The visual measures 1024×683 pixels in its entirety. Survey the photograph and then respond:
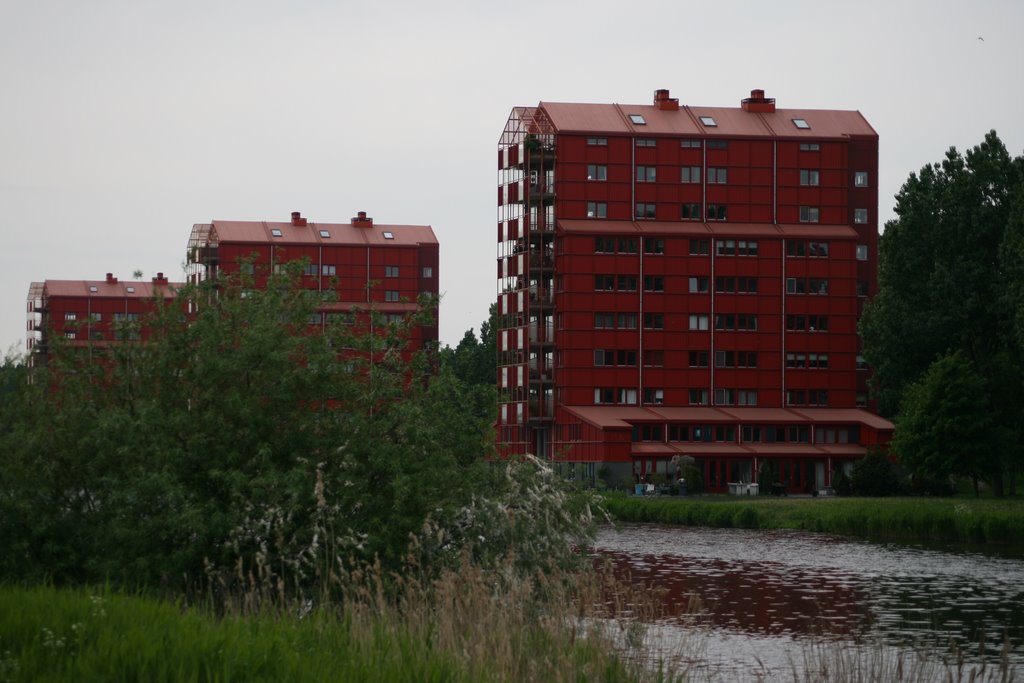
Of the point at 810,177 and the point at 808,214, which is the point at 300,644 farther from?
the point at 808,214

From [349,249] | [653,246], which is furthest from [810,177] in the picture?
[349,249]

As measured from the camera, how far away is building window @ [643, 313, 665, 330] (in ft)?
325

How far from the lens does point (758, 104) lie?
105312mm

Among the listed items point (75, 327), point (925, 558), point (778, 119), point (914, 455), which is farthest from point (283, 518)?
point (778, 119)

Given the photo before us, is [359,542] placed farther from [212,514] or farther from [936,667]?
[936,667]

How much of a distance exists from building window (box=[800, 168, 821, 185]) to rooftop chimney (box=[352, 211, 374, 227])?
5233cm

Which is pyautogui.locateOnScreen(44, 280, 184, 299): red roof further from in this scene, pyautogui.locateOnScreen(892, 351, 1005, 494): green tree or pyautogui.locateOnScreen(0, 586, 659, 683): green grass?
pyautogui.locateOnScreen(0, 586, 659, 683): green grass

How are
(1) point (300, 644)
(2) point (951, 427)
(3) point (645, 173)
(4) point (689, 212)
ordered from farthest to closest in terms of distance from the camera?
(4) point (689, 212) → (3) point (645, 173) → (2) point (951, 427) → (1) point (300, 644)

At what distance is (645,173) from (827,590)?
66.3 m

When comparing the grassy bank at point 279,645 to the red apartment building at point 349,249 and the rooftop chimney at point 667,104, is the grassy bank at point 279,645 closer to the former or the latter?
the rooftop chimney at point 667,104

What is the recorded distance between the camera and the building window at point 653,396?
98438mm

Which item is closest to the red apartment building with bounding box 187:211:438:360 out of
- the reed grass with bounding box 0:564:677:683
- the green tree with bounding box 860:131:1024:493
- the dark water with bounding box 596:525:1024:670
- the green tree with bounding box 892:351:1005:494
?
the green tree with bounding box 860:131:1024:493

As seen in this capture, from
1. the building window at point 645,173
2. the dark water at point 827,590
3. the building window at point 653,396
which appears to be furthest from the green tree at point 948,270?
the dark water at point 827,590

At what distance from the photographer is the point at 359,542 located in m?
18.7
